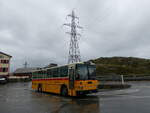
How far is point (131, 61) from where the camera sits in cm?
6294

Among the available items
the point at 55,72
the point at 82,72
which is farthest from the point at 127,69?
the point at 82,72

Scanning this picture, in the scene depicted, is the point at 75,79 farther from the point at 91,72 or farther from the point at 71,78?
the point at 91,72

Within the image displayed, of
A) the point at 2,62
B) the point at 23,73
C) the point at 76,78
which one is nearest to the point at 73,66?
the point at 76,78

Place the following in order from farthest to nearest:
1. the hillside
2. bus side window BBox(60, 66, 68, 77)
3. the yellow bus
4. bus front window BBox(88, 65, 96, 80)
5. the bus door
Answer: the hillside, bus side window BBox(60, 66, 68, 77), bus front window BBox(88, 65, 96, 80), the bus door, the yellow bus

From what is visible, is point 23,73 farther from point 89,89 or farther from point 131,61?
point 89,89

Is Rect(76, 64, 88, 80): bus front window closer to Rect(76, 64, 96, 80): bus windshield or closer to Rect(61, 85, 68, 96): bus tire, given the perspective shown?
Rect(76, 64, 96, 80): bus windshield

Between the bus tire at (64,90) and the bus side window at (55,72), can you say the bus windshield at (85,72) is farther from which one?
the bus side window at (55,72)

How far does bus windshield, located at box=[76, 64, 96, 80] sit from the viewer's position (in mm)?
13542

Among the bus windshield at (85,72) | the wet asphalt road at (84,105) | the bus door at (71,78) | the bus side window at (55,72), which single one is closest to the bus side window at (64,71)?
the bus door at (71,78)

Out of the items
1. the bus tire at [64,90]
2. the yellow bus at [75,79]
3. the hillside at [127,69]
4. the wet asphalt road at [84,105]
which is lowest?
the wet asphalt road at [84,105]

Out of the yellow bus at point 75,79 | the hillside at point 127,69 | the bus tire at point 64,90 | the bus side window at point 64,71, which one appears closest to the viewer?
the yellow bus at point 75,79

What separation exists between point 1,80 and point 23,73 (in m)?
41.4

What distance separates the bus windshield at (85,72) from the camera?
13.5 metres

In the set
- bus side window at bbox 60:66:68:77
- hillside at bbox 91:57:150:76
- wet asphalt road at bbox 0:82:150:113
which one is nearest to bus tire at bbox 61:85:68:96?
bus side window at bbox 60:66:68:77
